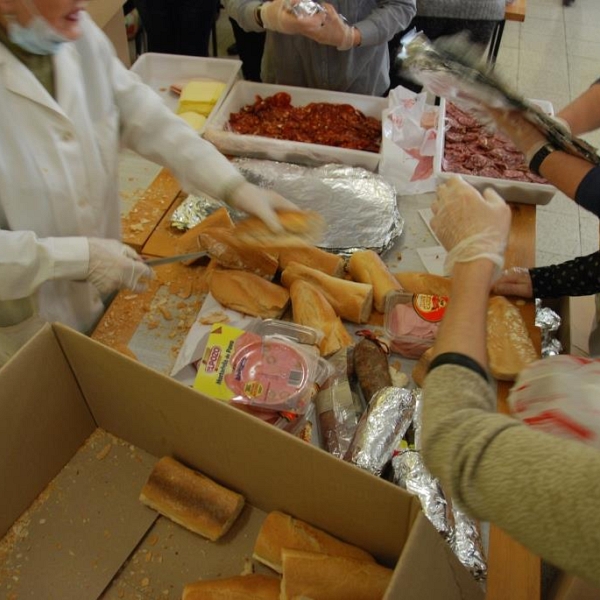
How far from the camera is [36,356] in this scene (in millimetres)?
1114

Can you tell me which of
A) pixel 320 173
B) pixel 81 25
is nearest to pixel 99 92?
pixel 81 25

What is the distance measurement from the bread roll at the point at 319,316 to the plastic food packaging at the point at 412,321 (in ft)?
0.40

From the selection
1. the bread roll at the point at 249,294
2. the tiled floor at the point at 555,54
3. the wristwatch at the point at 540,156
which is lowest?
the tiled floor at the point at 555,54

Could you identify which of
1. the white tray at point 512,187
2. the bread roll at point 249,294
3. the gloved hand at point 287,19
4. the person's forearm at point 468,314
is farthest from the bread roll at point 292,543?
the gloved hand at point 287,19

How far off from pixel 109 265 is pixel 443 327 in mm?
764

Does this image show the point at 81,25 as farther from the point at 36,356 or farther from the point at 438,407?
the point at 438,407

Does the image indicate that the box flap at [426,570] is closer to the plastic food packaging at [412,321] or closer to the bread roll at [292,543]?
the bread roll at [292,543]

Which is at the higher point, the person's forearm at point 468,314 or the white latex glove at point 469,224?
the person's forearm at point 468,314

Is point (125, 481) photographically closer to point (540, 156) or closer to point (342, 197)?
point (342, 197)

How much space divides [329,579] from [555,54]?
4942mm

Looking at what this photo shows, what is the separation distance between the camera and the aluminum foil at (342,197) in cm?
176

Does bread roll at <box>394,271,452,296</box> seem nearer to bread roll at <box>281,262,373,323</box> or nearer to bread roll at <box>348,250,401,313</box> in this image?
Answer: bread roll at <box>348,250,401,313</box>

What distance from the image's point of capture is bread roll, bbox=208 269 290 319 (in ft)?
5.04

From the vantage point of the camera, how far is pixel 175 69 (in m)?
2.55
